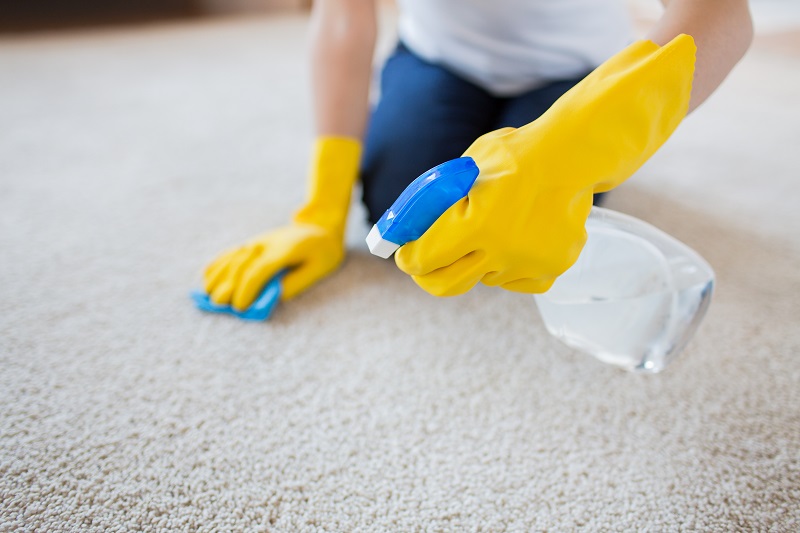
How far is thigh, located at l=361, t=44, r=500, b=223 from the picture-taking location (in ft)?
A: 2.67

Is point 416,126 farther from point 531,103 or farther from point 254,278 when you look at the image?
point 254,278

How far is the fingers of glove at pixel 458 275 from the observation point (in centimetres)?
43

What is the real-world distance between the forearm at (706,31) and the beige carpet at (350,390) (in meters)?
0.30

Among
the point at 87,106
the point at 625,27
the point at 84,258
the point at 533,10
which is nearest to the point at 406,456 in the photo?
the point at 84,258

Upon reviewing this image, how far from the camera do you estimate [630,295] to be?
1.90 feet

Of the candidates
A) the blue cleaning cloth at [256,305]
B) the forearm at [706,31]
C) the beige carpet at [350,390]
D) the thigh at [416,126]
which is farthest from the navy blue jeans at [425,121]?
the forearm at [706,31]

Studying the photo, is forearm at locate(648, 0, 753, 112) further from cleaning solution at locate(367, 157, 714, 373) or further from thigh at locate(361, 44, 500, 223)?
thigh at locate(361, 44, 500, 223)

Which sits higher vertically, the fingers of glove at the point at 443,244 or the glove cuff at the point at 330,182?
the fingers of glove at the point at 443,244

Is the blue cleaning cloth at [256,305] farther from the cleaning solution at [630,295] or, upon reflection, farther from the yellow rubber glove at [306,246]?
the cleaning solution at [630,295]

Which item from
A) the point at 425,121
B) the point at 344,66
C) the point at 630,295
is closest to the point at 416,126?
the point at 425,121

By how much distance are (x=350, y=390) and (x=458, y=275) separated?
0.22 meters

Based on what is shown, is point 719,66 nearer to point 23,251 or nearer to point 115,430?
point 115,430

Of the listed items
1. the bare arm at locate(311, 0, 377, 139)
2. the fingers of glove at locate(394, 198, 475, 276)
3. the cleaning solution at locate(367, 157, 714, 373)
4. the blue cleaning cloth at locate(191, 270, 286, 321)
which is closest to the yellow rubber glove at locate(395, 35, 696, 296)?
the fingers of glove at locate(394, 198, 475, 276)

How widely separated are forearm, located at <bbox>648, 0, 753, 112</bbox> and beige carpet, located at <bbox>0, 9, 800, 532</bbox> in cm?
30
